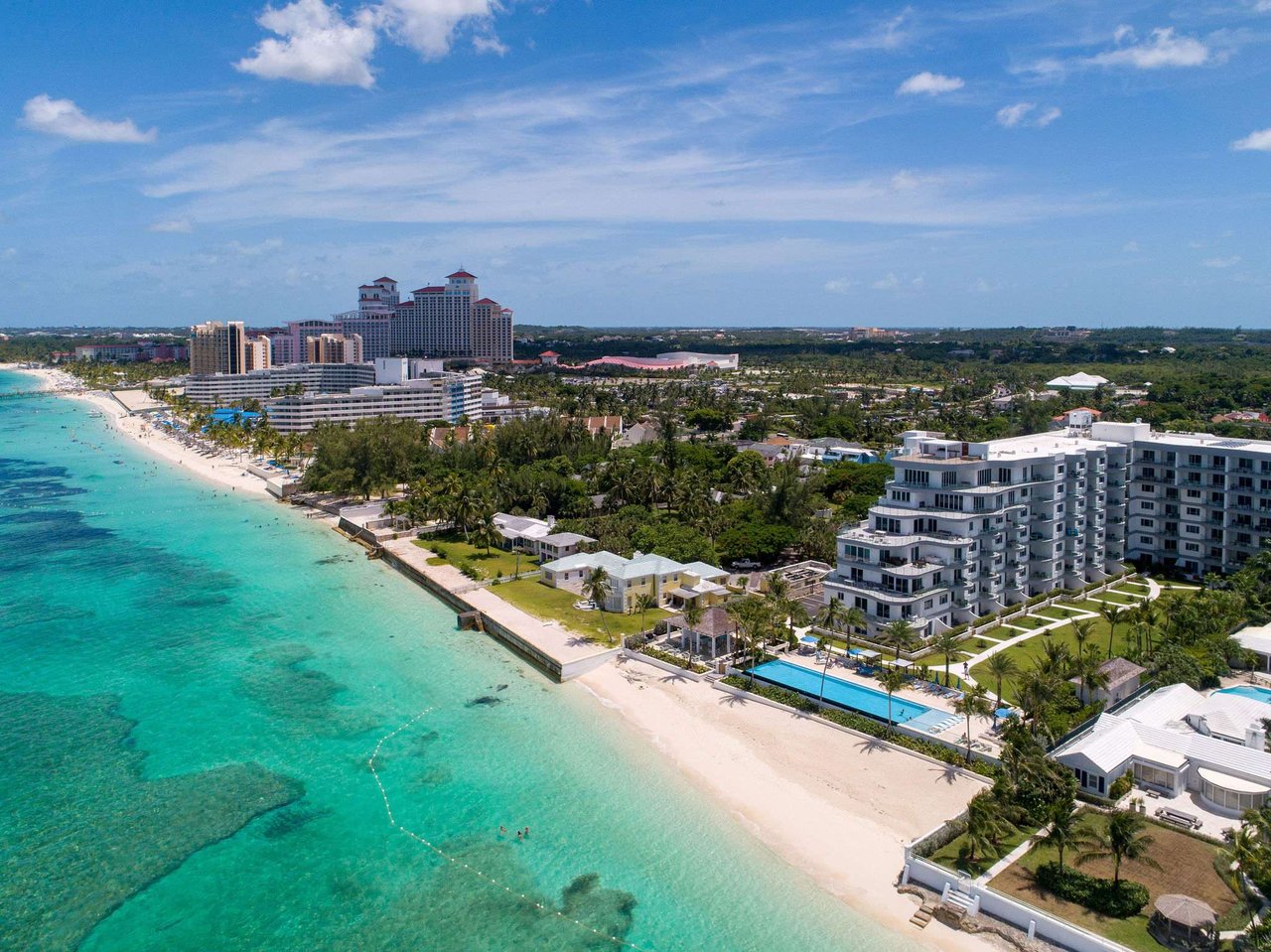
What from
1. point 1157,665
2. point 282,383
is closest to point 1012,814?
point 1157,665

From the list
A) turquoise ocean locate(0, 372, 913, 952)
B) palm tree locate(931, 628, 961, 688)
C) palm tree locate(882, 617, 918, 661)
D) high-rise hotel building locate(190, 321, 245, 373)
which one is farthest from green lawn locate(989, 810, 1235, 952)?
high-rise hotel building locate(190, 321, 245, 373)

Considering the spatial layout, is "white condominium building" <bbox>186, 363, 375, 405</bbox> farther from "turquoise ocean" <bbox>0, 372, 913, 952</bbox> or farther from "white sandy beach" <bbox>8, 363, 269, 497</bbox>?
"turquoise ocean" <bbox>0, 372, 913, 952</bbox>

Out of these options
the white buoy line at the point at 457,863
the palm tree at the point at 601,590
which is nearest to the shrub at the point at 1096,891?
the white buoy line at the point at 457,863

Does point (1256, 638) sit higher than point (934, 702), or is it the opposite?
point (1256, 638)

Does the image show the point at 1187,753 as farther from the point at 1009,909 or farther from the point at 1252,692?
the point at 1009,909

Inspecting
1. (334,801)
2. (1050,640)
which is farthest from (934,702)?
(334,801)

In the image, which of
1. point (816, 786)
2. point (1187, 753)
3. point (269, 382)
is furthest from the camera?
point (269, 382)

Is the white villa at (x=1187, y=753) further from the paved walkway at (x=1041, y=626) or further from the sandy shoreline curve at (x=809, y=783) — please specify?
the paved walkway at (x=1041, y=626)
